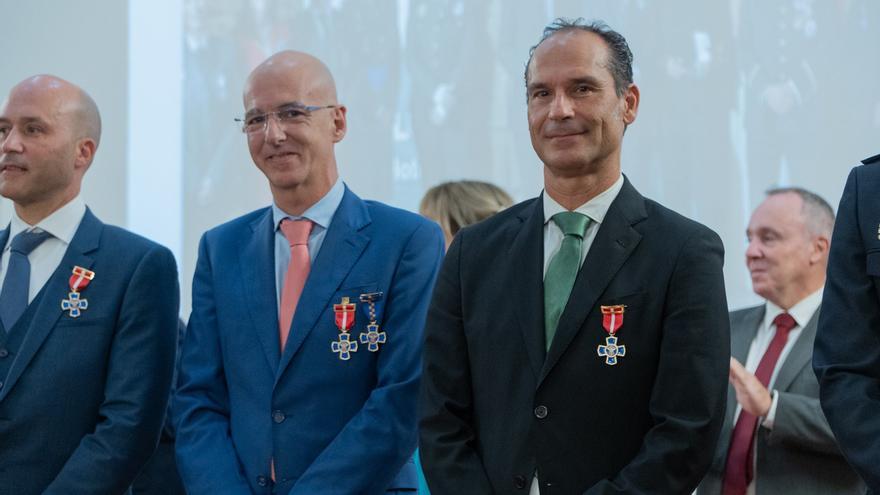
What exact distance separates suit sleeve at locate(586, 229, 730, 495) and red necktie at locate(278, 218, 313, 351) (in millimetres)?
927

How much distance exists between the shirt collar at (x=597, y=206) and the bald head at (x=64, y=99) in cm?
143

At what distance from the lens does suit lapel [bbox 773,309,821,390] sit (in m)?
3.60

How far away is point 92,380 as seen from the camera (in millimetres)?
3055

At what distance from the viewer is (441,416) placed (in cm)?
254

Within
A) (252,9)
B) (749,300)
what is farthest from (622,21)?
(252,9)

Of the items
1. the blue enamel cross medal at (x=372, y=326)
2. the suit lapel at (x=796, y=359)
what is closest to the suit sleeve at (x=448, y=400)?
the blue enamel cross medal at (x=372, y=326)

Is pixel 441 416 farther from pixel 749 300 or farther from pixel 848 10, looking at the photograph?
pixel 848 10

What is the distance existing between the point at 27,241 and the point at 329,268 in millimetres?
888

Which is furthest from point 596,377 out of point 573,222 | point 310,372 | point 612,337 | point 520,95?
point 520,95

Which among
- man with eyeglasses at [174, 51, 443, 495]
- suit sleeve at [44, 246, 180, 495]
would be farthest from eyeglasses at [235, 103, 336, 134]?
suit sleeve at [44, 246, 180, 495]

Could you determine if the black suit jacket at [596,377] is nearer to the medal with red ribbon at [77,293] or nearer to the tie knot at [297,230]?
the tie knot at [297,230]

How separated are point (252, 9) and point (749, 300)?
2.88 metres

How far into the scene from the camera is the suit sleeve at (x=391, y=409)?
8.93ft

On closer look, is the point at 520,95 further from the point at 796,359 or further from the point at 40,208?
the point at 40,208
